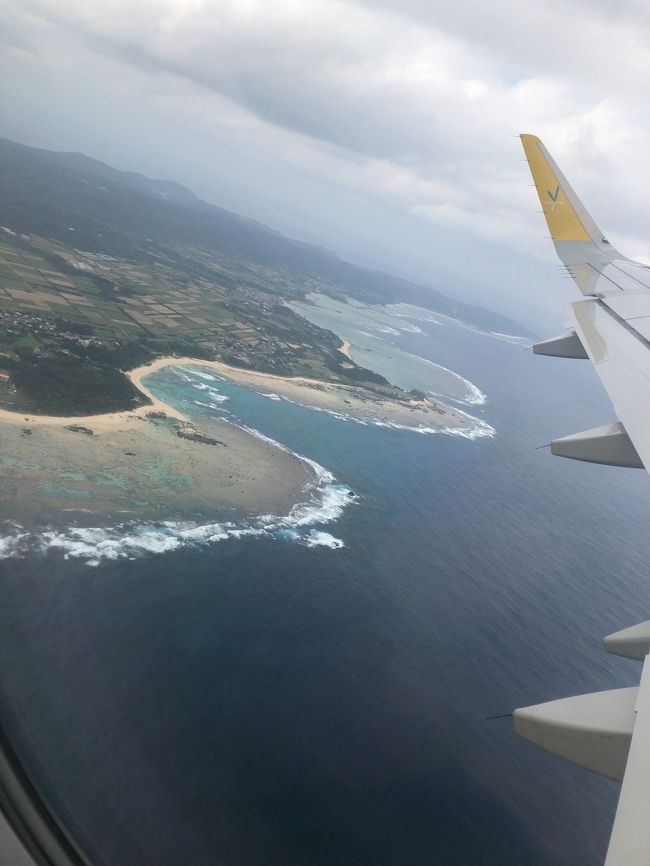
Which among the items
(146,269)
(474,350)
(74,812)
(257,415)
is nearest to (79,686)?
(74,812)

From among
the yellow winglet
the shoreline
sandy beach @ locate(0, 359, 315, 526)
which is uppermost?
the yellow winglet

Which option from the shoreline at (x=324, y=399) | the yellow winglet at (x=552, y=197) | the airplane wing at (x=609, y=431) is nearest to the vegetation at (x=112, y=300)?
the shoreline at (x=324, y=399)

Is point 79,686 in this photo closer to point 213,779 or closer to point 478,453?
point 213,779

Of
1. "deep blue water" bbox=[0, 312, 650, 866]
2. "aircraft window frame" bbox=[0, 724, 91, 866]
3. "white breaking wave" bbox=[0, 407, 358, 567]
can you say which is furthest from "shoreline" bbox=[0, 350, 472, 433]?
"aircraft window frame" bbox=[0, 724, 91, 866]

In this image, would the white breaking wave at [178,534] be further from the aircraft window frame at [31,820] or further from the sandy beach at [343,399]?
the sandy beach at [343,399]

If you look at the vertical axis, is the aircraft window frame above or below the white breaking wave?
above

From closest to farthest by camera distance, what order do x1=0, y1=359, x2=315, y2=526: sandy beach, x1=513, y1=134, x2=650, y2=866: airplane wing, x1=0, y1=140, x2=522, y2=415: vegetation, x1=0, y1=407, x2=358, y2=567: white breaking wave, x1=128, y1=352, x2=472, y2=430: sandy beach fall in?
x1=513, y1=134, x2=650, y2=866: airplane wing < x1=0, y1=407, x2=358, y2=567: white breaking wave < x1=0, y1=359, x2=315, y2=526: sandy beach < x1=0, y1=140, x2=522, y2=415: vegetation < x1=128, y1=352, x2=472, y2=430: sandy beach

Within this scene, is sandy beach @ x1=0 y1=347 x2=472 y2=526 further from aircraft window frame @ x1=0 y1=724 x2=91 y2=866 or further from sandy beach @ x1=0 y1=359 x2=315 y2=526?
aircraft window frame @ x1=0 y1=724 x2=91 y2=866
